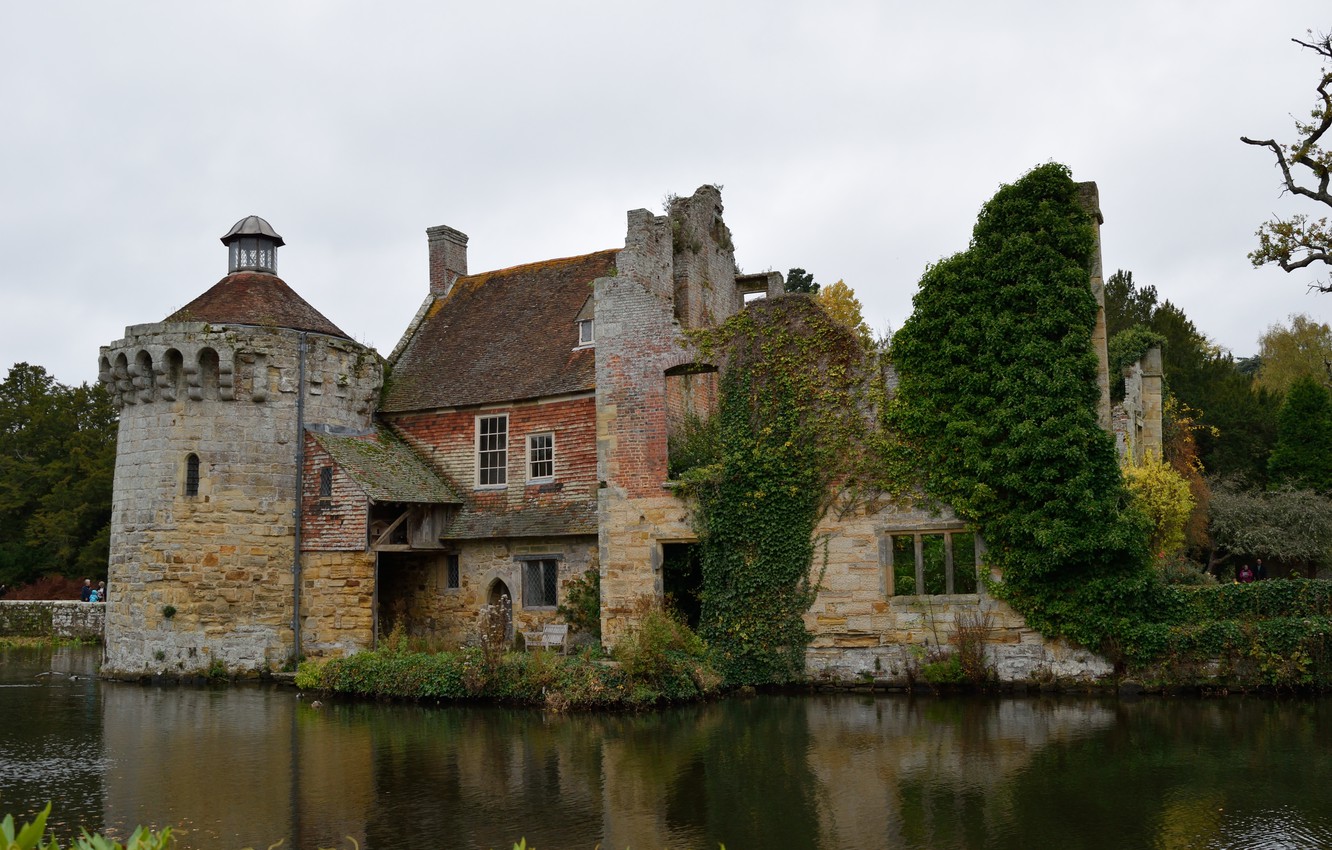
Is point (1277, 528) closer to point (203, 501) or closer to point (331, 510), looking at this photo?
point (331, 510)

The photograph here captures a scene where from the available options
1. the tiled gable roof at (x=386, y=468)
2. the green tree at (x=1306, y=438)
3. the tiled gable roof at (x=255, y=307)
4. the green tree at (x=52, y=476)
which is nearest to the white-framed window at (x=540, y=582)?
the tiled gable roof at (x=386, y=468)

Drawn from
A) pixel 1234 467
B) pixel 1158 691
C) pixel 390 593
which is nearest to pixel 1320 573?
pixel 1234 467

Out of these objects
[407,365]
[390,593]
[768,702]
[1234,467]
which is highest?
[407,365]

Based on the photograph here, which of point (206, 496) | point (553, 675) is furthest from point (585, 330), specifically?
point (553, 675)

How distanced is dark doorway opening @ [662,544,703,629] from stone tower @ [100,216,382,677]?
7802mm

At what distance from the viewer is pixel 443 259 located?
30.8m

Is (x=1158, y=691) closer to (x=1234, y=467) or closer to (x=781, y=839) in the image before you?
(x=781, y=839)

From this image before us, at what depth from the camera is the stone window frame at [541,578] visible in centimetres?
2344

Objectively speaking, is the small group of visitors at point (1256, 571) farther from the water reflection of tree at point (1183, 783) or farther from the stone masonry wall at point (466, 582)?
the stone masonry wall at point (466, 582)

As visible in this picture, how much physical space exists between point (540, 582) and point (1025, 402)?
36.3ft

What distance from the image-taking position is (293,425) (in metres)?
23.7

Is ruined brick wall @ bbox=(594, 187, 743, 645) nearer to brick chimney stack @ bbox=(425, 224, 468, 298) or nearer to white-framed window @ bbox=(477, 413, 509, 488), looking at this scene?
white-framed window @ bbox=(477, 413, 509, 488)

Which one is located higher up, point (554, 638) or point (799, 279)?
point (799, 279)

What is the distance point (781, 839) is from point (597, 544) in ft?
46.1
